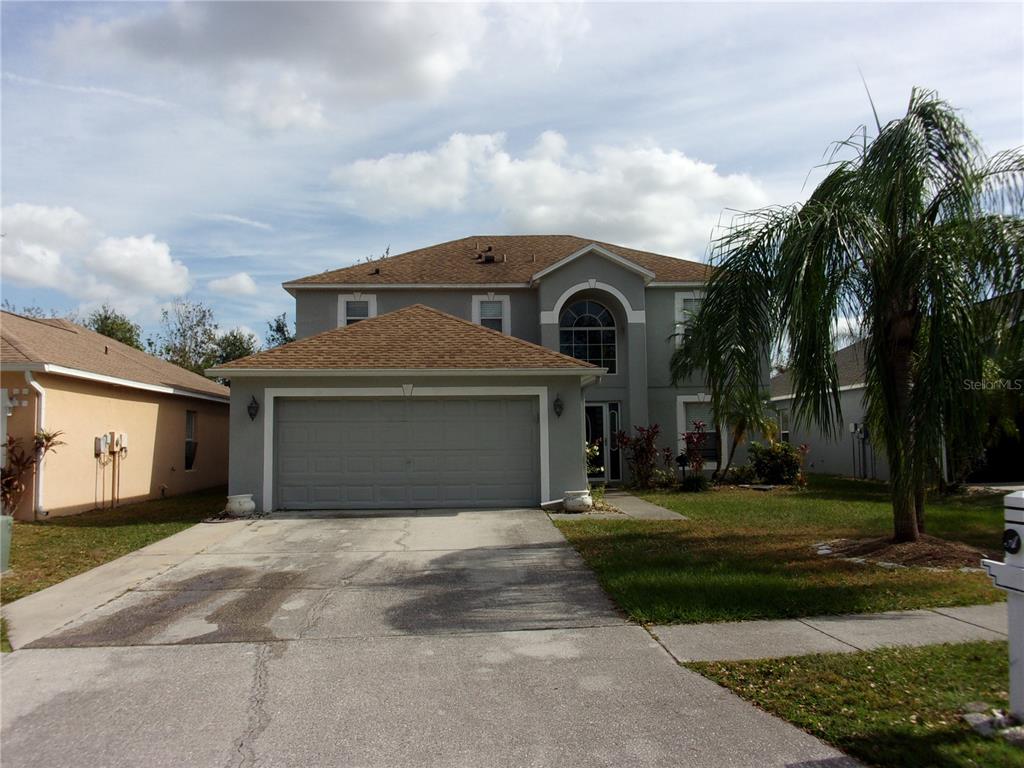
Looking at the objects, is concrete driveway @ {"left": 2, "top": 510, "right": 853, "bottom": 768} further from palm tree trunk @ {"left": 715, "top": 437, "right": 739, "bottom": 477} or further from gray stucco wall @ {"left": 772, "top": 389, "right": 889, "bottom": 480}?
gray stucco wall @ {"left": 772, "top": 389, "right": 889, "bottom": 480}

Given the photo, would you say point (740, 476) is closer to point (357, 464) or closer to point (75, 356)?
point (357, 464)

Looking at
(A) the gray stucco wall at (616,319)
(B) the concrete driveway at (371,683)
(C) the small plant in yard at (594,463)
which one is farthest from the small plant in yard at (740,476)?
(B) the concrete driveway at (371,683)

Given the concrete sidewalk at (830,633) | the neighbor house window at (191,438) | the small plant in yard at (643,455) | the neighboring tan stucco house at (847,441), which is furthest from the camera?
the neighboring tan stucco house at (847,441)

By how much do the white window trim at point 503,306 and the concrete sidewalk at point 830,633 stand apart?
14.6 m

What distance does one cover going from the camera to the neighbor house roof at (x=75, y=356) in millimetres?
13469

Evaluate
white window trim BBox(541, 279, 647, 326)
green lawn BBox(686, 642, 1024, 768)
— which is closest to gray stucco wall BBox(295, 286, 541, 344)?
white window trim BBox(541, 279, 647, 326)

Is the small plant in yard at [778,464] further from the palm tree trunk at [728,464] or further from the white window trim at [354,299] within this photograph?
the white window trim at [354,299]

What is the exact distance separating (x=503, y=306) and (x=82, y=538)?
12.2 metres

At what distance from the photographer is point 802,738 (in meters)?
4.47

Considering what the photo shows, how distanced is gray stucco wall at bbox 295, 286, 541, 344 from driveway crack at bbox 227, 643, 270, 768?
15236 mm

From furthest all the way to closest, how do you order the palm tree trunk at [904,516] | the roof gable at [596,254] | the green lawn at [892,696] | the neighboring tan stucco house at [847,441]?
the neighboring tan stucco house at [847,441]
the roof gable at [596,254]
the palm tree trunk at [904,516]
the green lawn at [892,696]

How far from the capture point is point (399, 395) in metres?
14.6

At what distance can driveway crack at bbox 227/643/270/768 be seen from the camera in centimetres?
430

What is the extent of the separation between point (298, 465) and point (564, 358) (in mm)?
5623
